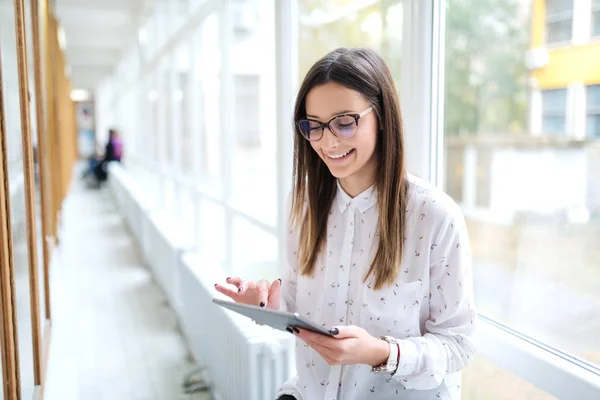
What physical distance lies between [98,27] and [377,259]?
35.1ft

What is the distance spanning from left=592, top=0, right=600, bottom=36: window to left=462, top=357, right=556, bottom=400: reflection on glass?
100cm

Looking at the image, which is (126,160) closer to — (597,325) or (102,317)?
(102,317)

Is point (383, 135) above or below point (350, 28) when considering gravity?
below

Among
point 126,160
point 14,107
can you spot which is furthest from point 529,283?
point 126,160

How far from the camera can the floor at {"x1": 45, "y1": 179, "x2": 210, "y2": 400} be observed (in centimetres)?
355

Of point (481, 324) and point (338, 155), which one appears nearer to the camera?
point (338, 155)

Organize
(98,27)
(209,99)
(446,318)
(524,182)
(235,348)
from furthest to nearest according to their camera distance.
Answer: (98,27) < (209,99) < (235,348) < (524,182) < (446,318)

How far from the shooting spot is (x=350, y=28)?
2.71 meters

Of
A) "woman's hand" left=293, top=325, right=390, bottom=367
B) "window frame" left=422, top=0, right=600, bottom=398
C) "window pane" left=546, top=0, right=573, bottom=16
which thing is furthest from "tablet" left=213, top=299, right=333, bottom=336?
"window pane" left=546, top=0, right=573, bottom=16

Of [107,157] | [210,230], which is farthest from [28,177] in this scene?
[107,157]

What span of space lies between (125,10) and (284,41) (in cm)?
686

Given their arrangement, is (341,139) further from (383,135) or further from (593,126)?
(593,126)

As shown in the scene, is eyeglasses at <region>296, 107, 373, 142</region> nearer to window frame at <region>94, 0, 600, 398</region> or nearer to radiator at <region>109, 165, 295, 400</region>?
window frame at <region>94, 0, 600, 398</region>

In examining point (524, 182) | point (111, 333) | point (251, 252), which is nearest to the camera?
point (524, 182)
